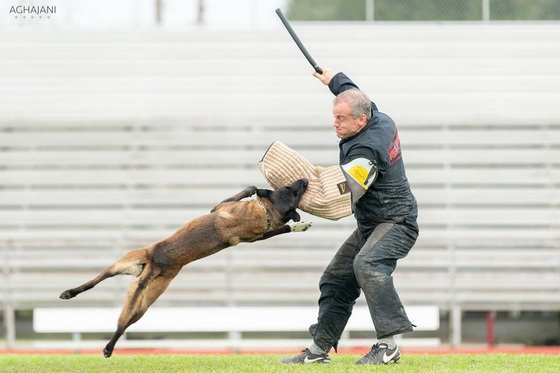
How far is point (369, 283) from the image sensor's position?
5.38 m

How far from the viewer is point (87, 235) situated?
11.8 metres

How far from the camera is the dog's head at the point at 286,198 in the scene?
18.4 feet

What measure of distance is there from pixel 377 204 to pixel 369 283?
464mm

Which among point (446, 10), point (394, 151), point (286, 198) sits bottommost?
point (286, 198)

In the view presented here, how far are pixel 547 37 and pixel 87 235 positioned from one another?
639cm

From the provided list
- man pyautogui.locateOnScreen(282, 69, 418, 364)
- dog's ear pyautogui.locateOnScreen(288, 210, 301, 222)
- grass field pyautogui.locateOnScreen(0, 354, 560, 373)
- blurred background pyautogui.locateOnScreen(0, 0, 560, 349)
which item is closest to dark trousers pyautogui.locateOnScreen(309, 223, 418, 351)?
man pyautogui.locateOnScreen(282, 69, 418, 364)

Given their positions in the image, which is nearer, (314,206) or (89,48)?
(314,206)

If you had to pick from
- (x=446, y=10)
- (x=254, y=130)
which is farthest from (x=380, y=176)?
(x=446, y=10)

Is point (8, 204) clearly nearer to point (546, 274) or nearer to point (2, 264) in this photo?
point (2, 264)

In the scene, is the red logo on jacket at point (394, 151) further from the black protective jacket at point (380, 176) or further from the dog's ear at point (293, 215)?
the dog's ear at point (293, 215)

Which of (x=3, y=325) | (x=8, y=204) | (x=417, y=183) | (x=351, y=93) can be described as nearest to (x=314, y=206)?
(x=351, y=93)

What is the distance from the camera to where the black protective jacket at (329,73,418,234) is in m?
5.27

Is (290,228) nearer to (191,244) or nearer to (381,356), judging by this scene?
(191,244)

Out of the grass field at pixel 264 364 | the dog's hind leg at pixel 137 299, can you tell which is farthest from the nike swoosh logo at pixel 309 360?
the dog's hind leg at pixel 137 299
